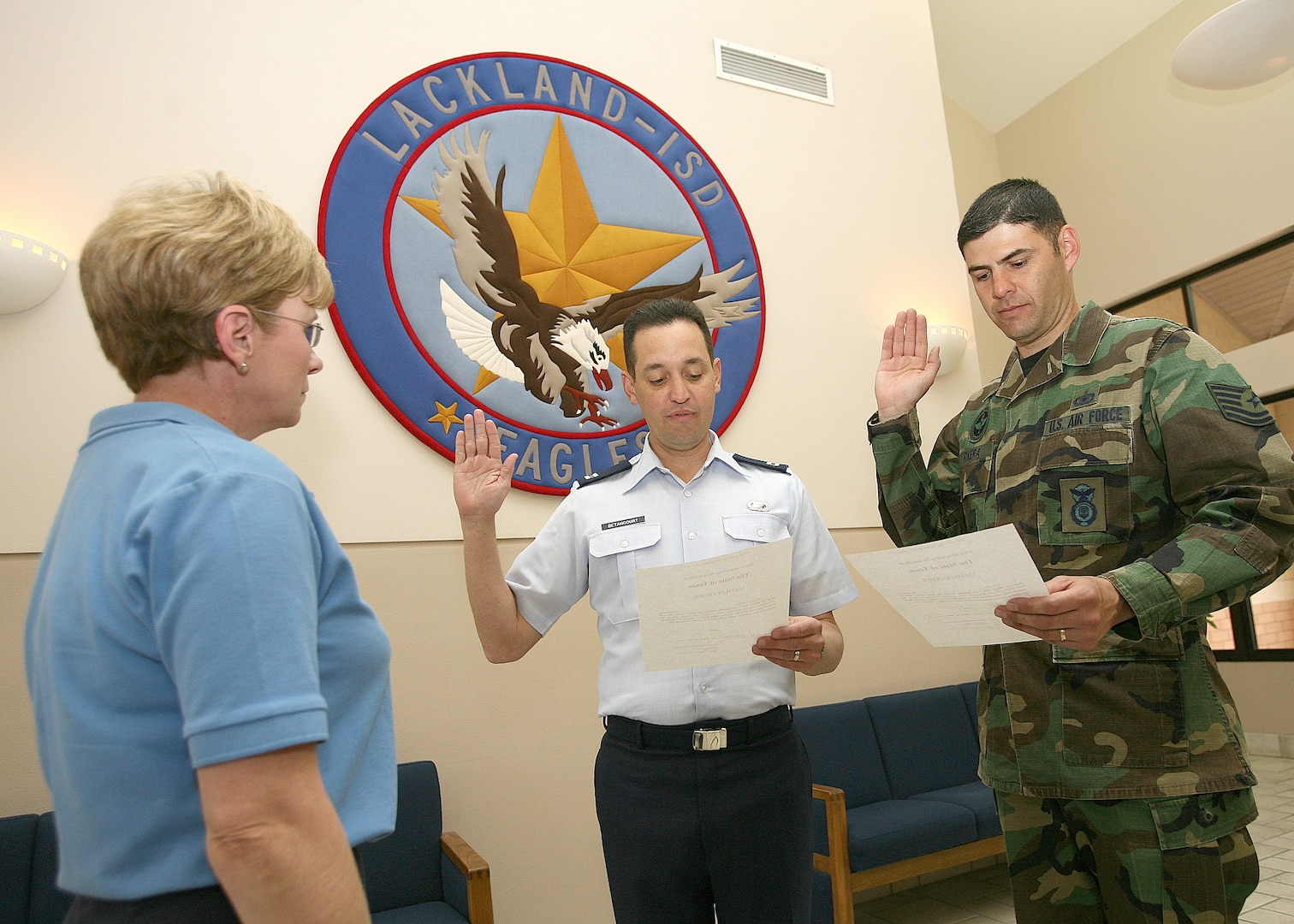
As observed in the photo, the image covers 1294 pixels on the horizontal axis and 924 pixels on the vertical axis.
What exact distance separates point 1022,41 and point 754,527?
610 cm

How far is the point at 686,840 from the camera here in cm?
149

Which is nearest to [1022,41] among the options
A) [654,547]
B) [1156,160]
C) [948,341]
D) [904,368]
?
[1156,160]

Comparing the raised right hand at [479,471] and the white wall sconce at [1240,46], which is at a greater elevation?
the white wall sconce at [1240,46]

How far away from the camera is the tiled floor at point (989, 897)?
3.08 metres

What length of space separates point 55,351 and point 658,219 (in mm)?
2033

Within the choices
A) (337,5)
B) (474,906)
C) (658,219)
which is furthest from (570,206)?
(474,906)

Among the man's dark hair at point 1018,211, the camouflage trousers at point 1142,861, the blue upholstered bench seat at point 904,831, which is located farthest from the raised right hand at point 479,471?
the blue upholstered bench seat at point 904,831

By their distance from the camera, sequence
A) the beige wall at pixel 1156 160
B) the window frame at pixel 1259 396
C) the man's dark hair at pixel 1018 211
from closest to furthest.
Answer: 1. the man's dark hair at pixel 1018 211
2. the beige wall at pixel 1156 160
3. the window frame at pixel 1259 396

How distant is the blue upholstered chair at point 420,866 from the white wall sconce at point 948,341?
2678 millimetres

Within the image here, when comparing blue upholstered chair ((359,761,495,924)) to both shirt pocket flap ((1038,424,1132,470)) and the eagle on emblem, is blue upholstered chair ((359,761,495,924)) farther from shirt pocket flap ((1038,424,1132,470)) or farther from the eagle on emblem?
shirt pocket flap ((1038,424,1132,470))

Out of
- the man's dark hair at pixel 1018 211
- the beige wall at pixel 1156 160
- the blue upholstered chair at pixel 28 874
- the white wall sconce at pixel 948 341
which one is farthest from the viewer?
the beige wall at pixel 1156 160

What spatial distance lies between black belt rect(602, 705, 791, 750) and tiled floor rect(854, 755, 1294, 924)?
218cm

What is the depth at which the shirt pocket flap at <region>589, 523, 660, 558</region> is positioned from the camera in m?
1.72

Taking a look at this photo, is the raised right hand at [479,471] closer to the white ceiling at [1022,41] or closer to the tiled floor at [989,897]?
the tiled floor at [989,897]
